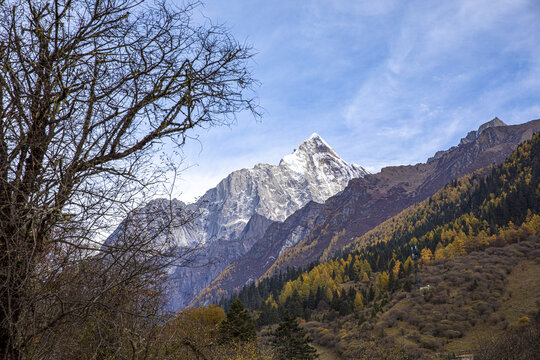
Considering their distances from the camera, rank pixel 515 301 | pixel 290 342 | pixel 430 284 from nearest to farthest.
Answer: pixel 290 342 < pixel 515 301 < pixel 430 284

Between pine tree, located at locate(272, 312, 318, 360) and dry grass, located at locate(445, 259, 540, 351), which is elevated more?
pine tree, located at locate(272, 312, 318, 360)

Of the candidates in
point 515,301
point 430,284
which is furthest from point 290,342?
point 430,284

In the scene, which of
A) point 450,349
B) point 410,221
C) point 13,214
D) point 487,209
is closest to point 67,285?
point 13,214

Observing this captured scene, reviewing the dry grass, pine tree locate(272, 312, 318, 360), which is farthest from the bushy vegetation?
pine tree locate(272, 312, 318, 360)

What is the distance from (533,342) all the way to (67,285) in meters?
38.1

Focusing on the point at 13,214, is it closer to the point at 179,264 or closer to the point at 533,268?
the point at 179,264

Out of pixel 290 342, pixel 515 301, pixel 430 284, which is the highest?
pixel 290 342

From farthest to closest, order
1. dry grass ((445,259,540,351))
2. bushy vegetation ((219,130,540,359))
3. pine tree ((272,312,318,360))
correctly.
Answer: bushy vegetation ((219,130,540,359)) → dry grass ((445,259,540,351)) → pine tree ((272,312,318,360))

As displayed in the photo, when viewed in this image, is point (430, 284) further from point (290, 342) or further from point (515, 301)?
point (290, 342)

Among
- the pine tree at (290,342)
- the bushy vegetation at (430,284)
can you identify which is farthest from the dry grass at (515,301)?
the pine tree at (290,342)

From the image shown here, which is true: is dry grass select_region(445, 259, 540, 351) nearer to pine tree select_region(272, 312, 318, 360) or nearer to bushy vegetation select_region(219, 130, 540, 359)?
bushy vegetation select_region(219, 130, 540, 359)

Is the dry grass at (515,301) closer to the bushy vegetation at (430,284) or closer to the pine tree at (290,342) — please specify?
the bushy vegetation at (430,284)

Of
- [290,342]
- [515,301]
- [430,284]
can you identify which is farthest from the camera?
[430,284]

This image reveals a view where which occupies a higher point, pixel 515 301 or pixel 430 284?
pixel 430 284
